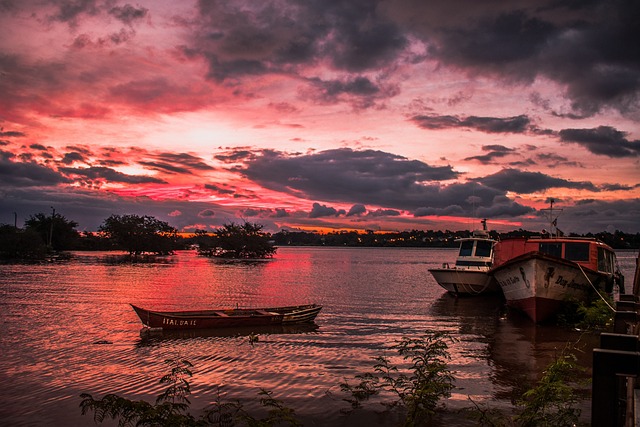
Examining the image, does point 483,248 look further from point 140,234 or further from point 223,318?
point 140,234

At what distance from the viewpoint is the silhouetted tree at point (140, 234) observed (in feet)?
353

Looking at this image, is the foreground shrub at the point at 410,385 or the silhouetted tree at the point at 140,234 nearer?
the foreground shrub at the point at 410,385

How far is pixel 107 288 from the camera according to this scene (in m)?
39.1

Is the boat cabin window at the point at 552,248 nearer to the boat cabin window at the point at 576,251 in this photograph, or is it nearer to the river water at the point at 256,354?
the boat cabin window at the point at 576,251

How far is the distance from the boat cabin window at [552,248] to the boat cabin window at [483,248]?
732 cm

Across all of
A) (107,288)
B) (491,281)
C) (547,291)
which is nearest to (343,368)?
(547,291)

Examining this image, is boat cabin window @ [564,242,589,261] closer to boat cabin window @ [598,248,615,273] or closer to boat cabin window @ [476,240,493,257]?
boat cabin window @ [598,248,615,273]

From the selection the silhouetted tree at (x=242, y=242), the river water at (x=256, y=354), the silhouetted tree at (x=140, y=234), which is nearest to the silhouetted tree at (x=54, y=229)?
the silhouetted tree at (x=140, y=234)

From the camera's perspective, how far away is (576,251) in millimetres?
23688

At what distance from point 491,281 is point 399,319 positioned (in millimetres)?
9392

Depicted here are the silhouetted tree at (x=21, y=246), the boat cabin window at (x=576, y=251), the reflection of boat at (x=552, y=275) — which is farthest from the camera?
the silhouetted tree at (x=21, y=246)

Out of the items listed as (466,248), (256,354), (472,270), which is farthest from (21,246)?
(256,354)

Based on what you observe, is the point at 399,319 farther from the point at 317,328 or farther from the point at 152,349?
the point at 152,349

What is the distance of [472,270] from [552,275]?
11.2 metres
